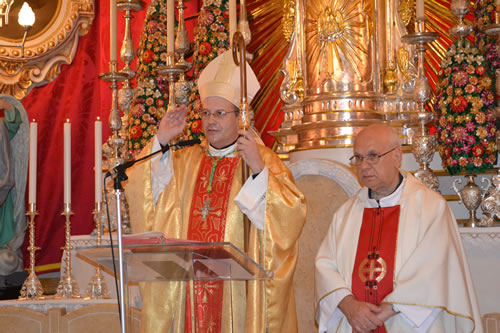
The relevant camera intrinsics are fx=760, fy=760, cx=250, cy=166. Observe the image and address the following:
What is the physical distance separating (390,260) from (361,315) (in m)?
0.36

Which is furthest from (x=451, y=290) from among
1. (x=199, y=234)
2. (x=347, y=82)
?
(x=347, y=82)

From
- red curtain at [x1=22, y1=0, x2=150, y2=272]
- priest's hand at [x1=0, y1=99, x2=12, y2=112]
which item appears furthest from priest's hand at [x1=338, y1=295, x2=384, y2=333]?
red curtain at [x1=22, y1=0, x2=150, y2=272]

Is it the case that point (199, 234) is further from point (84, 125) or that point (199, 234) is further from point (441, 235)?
point (84, 125)

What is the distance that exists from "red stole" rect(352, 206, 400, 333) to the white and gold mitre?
1.08 m

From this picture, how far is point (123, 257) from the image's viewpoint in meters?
3.12

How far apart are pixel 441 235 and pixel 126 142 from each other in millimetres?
3194

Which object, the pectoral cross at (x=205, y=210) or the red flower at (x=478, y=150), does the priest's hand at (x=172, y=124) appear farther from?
the red flower at (x=478, y=150)

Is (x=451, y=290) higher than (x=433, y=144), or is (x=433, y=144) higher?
(x=433, y=144)

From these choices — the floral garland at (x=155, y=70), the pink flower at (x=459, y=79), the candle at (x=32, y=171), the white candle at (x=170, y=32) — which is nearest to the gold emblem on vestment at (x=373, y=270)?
the pink flower at (x=459, y=79)

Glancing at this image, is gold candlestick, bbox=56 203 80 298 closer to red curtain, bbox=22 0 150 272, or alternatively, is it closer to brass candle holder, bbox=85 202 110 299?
brass candle holder, bbox=85 202 110 299

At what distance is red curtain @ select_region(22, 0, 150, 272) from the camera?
8336 millimetres

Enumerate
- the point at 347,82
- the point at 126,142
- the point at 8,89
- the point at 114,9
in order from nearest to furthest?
the point at 347,82
the point at 114,9
the point at 126,142
the point at 8,89

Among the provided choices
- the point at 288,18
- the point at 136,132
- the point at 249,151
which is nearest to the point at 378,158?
the point at 249,151

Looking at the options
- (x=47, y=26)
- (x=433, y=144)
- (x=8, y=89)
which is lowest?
(x=433, y=144)
